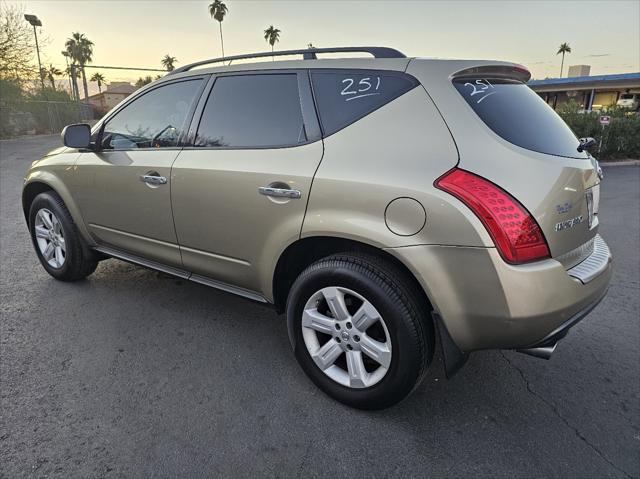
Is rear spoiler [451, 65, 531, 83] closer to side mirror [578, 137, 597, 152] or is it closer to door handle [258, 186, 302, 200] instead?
side mirror [578, 137, 597, 152]

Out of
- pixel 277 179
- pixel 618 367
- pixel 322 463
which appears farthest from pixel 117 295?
pixel 618 367

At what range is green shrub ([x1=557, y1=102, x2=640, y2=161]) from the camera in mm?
14211

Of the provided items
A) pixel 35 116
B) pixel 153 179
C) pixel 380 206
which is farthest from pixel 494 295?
pixel 35 116

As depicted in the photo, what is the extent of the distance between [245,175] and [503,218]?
4.66 feet

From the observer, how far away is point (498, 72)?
2.42 metres

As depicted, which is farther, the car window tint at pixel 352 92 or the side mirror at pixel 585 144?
the side mirror at pixel 585 144

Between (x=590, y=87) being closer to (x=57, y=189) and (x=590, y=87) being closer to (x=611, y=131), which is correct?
(x=611, y=131)

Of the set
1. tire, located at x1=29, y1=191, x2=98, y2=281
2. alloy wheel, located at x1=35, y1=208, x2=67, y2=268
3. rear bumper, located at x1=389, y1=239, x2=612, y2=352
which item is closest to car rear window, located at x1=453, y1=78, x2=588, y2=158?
rear bumper, located at x1=389, y1=239, x2=612, y2=352

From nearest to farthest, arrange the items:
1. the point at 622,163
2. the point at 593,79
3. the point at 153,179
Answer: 1. the point at 153,179
2. the point at 622,163
3. the point at 593,79

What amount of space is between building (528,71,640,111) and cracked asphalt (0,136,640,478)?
51.6 meters

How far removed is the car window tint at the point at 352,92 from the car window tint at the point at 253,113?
0.15m

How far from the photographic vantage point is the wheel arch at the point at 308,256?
2.18 m

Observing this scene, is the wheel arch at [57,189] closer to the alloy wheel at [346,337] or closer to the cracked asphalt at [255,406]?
the cracked asphalt at [255,406]

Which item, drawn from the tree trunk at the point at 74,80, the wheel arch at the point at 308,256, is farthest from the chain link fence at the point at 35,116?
the wheel arch at the point at 308,256
